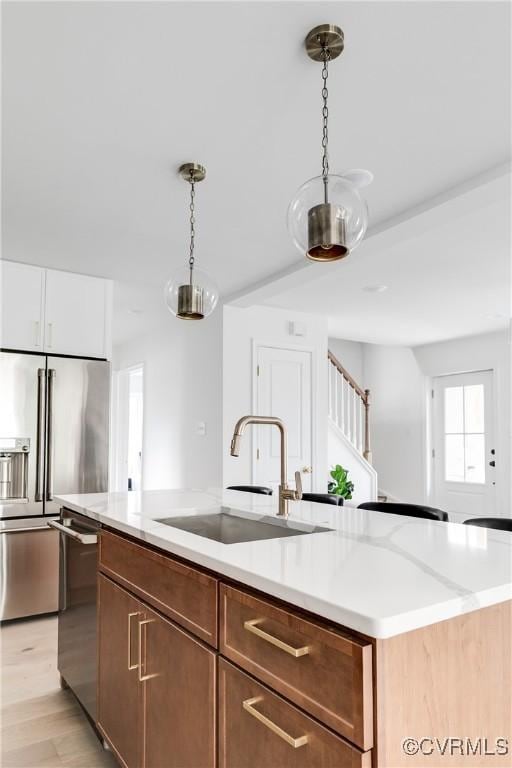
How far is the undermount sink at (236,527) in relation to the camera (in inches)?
72.6

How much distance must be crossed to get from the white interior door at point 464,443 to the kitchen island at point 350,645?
18.9 ft

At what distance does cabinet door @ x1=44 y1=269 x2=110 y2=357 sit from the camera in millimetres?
3982

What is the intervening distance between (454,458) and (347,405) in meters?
1.67

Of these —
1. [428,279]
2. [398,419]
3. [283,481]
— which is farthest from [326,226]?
[398,419]

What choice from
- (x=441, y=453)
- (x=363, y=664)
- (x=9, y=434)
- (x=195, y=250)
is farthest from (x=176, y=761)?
(x=441, y=453)

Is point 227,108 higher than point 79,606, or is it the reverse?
point 227,108

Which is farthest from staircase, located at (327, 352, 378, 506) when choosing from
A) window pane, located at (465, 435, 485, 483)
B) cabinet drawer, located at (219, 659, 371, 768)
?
cabinet drawer, located at (219, 659, 371, 768)

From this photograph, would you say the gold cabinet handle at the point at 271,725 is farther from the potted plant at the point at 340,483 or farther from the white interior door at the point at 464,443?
the white interior door at the point at 464,443

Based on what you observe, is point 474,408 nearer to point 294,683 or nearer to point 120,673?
point 120,673

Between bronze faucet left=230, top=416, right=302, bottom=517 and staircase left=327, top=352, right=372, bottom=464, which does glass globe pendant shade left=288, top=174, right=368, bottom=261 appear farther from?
staircase left=327, top=352, right=372, bottom=464

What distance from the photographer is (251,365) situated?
5.21 m

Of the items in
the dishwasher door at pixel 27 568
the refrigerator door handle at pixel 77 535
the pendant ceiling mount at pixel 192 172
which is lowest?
the dishwasher door at pixel 27 568

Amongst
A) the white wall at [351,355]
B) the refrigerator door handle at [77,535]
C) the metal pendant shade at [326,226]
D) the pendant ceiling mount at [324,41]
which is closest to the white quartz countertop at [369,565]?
the refrigerator door handle at [77,535]

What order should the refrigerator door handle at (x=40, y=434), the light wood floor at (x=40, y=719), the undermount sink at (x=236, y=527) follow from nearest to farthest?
the undermount sink at (x=236, y=527) → the light wood floor at (x=40, y=719) → the refrigerator door handle at (x=40, y=434)
